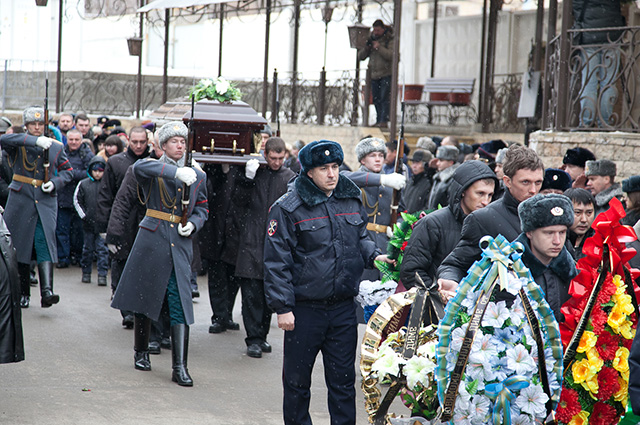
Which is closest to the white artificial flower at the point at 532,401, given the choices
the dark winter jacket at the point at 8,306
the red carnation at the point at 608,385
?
the red carnation at the point at 608,385

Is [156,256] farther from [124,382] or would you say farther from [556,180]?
[556,180]

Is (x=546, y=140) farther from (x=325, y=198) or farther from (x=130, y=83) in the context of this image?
(x=130, y=83)

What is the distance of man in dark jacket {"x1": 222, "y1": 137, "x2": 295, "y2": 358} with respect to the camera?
25.8ft

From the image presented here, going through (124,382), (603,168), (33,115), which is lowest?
(124,382)

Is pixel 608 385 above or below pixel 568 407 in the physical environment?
above

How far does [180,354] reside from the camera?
6.66m

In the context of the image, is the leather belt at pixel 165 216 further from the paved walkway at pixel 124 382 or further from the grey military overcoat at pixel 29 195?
the grey military overcoat at pixel 29 195

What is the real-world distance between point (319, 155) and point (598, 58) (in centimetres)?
661

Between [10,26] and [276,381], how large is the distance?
29.3m

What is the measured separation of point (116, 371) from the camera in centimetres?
696

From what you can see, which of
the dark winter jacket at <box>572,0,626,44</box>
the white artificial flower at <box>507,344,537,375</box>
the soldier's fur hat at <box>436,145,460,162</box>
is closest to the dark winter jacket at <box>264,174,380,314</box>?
the white artificial flower at <box>507,344,537,375</box>

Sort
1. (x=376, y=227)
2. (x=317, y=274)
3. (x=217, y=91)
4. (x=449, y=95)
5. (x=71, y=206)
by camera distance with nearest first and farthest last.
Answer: (x=317, y=274) → (x=376, y=227) → (x=217, y=91) → (x=71, y=206) → (x=449, y=95)

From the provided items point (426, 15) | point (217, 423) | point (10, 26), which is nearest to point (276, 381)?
point (217, 423)

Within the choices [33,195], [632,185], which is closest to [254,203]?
[33,195]
